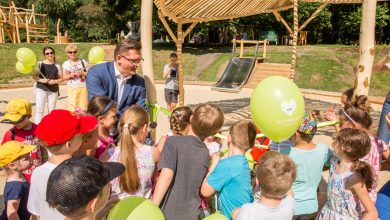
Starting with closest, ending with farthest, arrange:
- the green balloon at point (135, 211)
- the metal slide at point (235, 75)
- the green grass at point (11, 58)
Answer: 1. the green balloon at point (135, 211)
2. the metal slide at point (235, 75)
3. the green grass at point (11, 58)

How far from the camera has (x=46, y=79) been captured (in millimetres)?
6945

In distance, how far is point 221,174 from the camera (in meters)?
2.56

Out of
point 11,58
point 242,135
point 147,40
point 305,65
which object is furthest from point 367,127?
point 11,58

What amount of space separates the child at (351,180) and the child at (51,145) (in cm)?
193

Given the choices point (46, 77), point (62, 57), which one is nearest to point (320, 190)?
point (46, 77)

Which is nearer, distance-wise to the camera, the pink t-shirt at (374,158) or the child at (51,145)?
the child at (51,145)

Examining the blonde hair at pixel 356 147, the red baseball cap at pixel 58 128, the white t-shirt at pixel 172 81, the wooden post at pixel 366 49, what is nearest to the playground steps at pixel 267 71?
the white t-shirt at pixel 172 81

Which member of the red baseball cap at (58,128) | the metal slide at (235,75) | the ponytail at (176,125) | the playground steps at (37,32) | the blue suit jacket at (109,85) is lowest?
the metal slide at (235,75)

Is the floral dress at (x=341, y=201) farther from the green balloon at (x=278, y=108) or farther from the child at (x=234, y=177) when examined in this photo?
the child at (x=234, y=177)

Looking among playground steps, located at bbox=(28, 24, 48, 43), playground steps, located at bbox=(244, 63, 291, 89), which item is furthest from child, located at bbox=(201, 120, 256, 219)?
playground steps, located at bbox=(28, 24, 48, 43)

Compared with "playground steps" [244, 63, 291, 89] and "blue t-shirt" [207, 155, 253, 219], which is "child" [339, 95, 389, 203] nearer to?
"blue t-shirt" [207, 155, 253, 219]

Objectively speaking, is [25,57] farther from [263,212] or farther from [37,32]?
[37,32]

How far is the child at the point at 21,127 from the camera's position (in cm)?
361

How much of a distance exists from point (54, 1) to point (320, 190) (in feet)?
152
